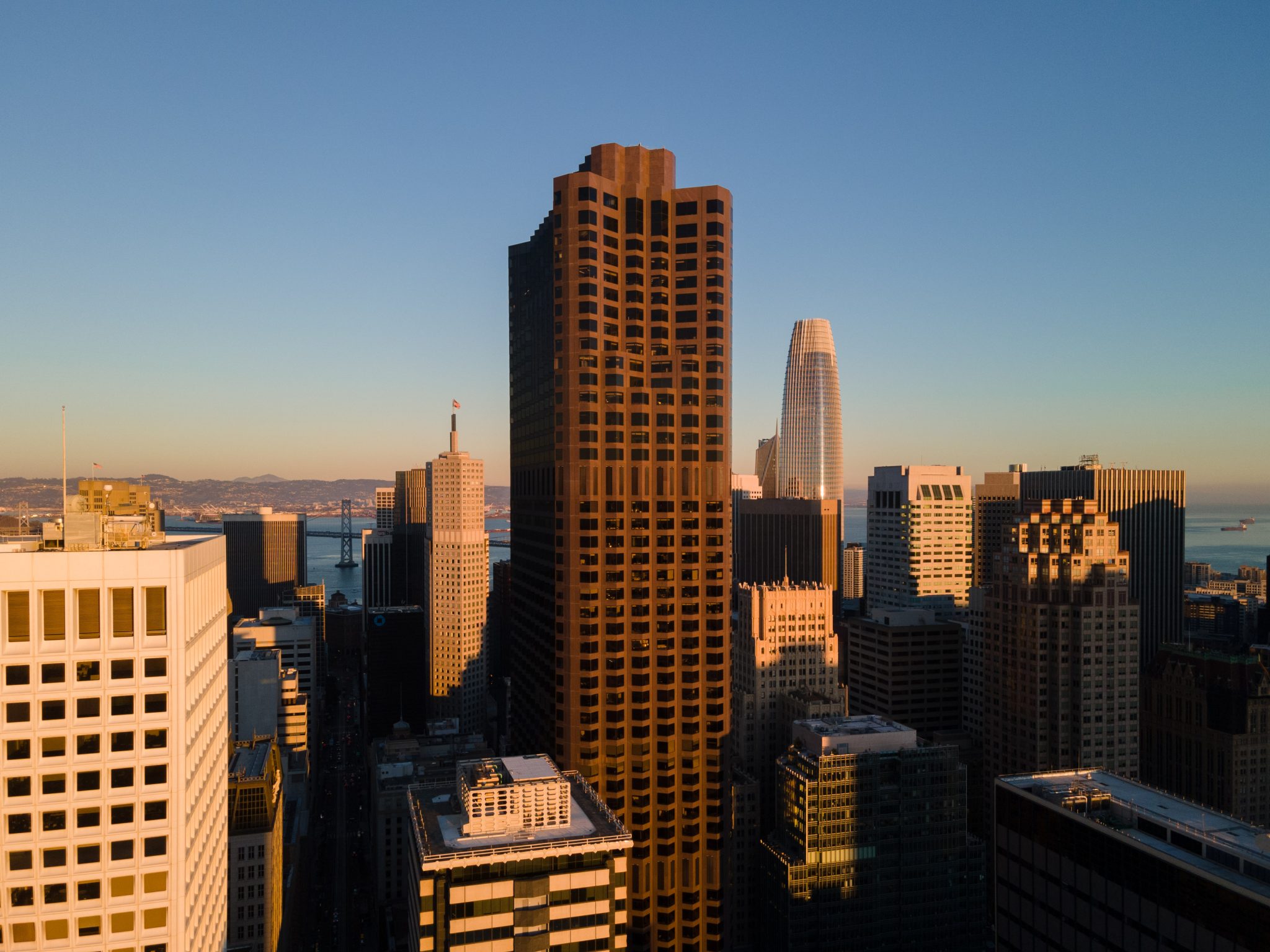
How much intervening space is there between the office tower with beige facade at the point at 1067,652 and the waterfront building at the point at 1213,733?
3110 centimetres

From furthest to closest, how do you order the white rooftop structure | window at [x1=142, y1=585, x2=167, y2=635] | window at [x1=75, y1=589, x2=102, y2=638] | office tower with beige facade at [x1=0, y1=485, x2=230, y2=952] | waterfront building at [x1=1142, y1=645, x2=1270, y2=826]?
waterfront building at [x1=1142, y1=645, x2=1270, y2=826]
the white rooftop structure
window at [x1=142, y1=585, x2=167, y2=635]
window at [x1=75, y1=589, x2=102, y2=638]
office tower with beige facade at [x1=0, y1=485, x2=230, y2=952]

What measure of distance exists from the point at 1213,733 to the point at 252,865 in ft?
552

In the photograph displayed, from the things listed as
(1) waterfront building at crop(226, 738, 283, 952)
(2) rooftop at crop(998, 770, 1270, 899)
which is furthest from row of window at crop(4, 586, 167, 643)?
(1) waterfront building at crop(226, 738, 283, 952)

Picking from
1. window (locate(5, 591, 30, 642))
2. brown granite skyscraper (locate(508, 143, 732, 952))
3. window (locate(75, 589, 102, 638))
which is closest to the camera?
window (locate(5, 591, 30, 642))

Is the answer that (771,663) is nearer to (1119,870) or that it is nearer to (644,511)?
(644,511)

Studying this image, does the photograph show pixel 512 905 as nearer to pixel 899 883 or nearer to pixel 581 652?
pixel 581 652

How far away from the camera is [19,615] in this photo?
143 feet

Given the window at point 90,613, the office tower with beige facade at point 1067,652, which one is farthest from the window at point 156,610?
the office tower with beige facade at point 1067,652

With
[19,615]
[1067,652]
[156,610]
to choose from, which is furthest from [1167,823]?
[1067,652]

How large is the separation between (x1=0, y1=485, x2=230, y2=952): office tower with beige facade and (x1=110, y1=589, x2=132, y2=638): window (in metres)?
0.06

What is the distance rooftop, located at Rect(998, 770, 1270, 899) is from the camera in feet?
194

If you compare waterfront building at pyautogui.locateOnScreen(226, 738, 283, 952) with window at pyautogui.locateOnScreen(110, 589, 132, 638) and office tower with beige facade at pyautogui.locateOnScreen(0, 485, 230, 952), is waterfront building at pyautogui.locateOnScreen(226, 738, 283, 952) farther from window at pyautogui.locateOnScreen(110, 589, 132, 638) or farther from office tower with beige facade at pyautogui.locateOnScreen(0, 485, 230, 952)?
window at pyautogui.locateOnScreen(110, 589, 132, 638)

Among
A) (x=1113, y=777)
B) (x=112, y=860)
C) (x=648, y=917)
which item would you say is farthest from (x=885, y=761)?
(x=112, y=860)

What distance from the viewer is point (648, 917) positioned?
11819 centimetres
